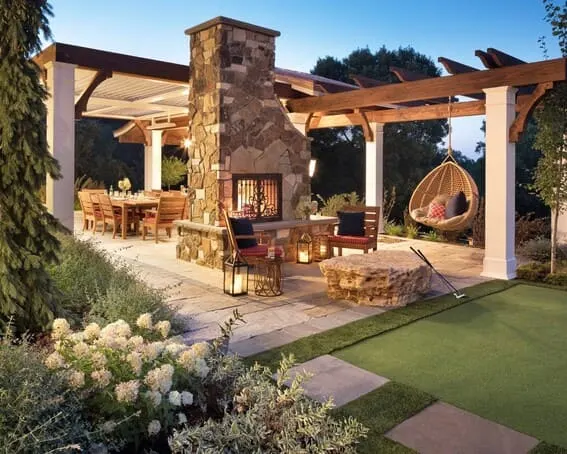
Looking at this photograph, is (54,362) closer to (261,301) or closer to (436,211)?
(261,301)

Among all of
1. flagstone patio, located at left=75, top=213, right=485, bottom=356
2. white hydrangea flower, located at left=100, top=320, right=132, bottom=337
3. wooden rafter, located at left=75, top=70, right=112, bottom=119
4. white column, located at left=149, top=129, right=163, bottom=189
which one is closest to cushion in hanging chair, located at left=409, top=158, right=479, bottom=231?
flagstone patio, located at left=75, top=213, right=485, bottom=356

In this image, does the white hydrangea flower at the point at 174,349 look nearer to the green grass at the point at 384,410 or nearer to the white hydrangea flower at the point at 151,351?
the white hydrangea flower at the point at 151,351

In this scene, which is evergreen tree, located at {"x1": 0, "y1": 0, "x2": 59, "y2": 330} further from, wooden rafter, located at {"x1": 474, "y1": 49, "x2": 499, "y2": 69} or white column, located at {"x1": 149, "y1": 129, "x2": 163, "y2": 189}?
white column, located at {"x1": 149, "y1": 129, "x2": 163, "y2": 189}

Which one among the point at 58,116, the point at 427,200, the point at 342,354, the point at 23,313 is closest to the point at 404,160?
the point at 427,200

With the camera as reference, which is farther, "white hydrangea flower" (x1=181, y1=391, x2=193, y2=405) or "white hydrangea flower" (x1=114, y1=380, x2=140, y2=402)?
"white hydrangea flower" (x1=181, y1=391, x2=193, y2=405)

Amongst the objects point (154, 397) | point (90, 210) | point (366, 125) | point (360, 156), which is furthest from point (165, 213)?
point (360, 156)

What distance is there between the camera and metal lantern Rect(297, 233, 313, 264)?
27.7ft

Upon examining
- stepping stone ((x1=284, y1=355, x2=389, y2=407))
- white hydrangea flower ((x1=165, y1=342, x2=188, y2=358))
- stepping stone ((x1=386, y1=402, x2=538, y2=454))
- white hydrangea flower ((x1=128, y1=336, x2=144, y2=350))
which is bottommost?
stepping stone ((x1=386, y1=402, x2=538, y2=454))

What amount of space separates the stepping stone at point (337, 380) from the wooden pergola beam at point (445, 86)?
457 cm

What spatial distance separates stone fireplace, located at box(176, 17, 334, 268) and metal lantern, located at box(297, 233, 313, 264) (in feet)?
0.60

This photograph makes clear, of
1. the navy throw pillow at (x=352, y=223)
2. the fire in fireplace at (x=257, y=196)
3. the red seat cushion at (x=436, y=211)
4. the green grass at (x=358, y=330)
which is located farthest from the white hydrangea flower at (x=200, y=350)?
the red seat cushion at (x=436, y=211)

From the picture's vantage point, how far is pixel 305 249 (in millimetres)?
8453

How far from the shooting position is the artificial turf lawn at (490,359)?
3354 mm

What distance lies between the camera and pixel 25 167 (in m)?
3.65
